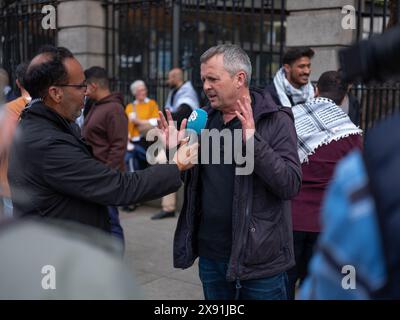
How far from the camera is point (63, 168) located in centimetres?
242

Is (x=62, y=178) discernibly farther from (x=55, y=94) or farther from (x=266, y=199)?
(x=266, y=199)

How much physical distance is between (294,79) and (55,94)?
2.81 metres

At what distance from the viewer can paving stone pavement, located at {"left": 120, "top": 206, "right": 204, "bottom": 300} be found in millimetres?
4820

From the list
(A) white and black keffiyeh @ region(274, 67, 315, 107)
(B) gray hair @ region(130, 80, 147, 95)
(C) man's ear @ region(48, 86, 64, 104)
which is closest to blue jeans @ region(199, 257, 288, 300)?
(C) man's ear @ region(48, 86, 64, 104)

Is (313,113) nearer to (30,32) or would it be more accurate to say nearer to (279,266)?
(279,266)

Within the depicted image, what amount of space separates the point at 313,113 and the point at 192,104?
3.74m

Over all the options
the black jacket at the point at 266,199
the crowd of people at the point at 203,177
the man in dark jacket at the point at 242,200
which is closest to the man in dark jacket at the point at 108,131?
the crowd of people at the point at 203,177

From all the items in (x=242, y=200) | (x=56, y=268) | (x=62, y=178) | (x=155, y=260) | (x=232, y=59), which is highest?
(x=232, y=59)

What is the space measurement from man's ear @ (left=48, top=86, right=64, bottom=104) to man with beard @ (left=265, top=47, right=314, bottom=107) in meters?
2.54

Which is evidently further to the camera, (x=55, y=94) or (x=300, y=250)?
(x=300, y=250)

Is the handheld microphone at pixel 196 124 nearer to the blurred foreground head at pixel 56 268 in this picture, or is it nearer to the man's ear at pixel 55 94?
the man's ear at pixel 55 94

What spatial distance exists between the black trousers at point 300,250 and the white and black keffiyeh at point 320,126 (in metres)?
0.53

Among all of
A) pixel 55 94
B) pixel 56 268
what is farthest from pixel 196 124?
pixel 56 268

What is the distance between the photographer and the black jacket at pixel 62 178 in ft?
7.97
